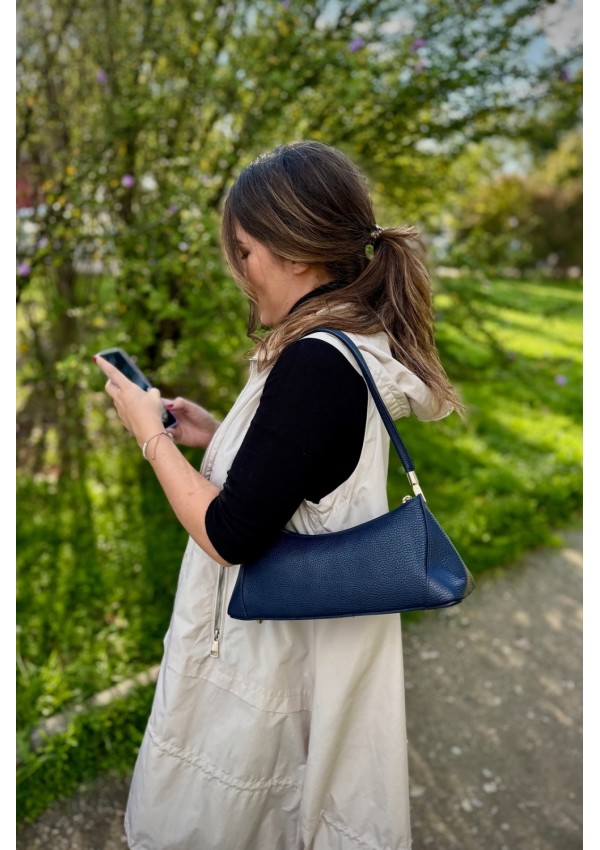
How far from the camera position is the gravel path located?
213cm

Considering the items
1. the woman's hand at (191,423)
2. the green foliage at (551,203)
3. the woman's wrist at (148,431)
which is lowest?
the green foliage at (551,203)

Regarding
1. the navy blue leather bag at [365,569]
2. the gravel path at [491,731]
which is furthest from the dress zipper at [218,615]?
the gravel path at [491,731]

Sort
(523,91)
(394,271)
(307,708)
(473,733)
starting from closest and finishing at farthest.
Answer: (394,271)
(307,708)
(473,733)
(523,91)

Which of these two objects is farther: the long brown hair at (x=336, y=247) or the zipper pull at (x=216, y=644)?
the zipper pull at (x=216, y=644)

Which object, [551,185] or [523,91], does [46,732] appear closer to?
[523,91]

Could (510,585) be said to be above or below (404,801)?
below

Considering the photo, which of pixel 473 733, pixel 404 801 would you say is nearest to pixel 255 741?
pixel 404 801

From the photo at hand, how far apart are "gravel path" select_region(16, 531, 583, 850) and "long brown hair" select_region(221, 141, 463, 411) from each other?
1563 millimetres

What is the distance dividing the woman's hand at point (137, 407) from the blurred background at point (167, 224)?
1.36 meters

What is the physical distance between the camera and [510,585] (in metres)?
3.49

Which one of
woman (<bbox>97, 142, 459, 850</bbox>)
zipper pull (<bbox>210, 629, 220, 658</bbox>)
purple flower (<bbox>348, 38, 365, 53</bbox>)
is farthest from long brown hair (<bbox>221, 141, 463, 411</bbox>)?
purple flower (<bbox>348, 38, 365, 53</bbox>)

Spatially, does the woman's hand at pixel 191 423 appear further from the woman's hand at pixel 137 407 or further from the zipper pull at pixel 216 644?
the zipper pull at pixel 216 644

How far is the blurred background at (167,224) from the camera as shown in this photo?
2.99 m

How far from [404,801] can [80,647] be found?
174 cm
